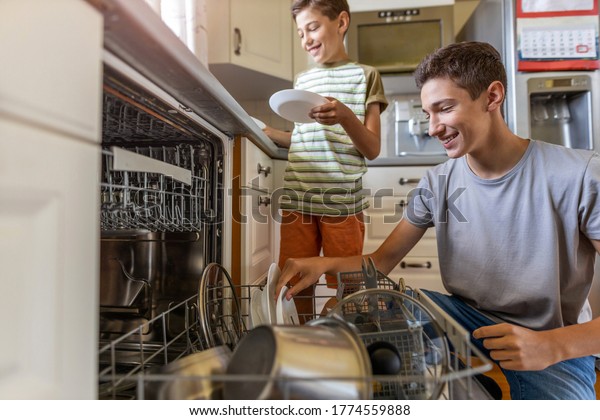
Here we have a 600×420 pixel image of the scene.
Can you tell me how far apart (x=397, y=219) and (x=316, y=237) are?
→ 512 millimetres

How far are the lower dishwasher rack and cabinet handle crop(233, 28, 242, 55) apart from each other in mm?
1203

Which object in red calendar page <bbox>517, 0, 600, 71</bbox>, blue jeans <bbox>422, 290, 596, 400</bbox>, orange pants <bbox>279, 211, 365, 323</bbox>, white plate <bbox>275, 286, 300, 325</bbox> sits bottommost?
blue jeans <bbox>422, 290, 596, 400</bbox>

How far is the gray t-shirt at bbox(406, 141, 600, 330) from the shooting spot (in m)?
0.80

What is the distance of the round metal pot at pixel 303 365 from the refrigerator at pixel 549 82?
58.9 inches

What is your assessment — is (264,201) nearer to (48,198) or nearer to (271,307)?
(271,307)

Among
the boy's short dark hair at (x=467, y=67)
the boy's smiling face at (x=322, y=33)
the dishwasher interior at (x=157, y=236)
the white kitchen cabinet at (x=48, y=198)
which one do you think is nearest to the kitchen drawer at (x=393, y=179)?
the boy's smiling face at (x=322, y=33)

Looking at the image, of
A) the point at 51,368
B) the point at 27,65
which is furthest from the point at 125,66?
the point at 51,368

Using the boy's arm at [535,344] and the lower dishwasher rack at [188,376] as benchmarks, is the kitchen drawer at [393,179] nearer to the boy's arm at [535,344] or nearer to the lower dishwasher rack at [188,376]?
the lower dishwasher rack at [188,376]

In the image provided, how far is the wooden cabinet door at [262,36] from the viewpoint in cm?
178

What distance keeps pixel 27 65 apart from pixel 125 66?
20 cm

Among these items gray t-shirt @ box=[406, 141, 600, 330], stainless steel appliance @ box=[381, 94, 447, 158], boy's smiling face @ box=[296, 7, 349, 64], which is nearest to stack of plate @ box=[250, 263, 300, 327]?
gray t-shirt @ box=[406, 141, 600, 330]

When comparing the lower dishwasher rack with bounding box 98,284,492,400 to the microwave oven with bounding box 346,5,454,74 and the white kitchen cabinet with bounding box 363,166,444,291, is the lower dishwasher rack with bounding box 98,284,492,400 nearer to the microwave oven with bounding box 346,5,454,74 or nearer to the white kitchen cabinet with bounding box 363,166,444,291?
the white kitchen cabinet with bounding box 363,166,444,291

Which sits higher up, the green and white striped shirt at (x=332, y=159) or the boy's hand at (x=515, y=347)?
the green and white striped shirt at (x=332, y=159)

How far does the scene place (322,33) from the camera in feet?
3.97
